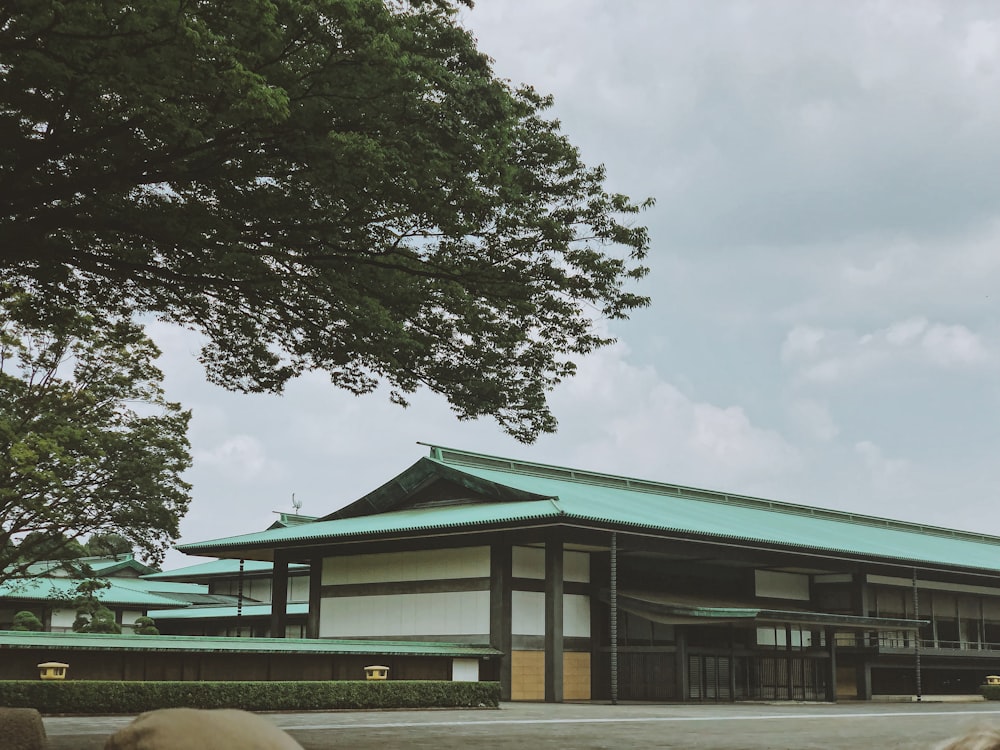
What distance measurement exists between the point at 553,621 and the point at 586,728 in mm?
13888

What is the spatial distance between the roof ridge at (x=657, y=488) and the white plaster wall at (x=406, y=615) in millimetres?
5111

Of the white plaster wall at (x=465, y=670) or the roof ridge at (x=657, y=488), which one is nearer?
the white plaster wall at (x=465, y=670)

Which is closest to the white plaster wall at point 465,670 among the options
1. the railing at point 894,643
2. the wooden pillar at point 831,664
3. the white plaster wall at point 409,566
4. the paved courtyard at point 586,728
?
the paved courtyard at point 586,728

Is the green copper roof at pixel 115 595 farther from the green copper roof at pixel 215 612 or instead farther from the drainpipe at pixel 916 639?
the drainpipe at pixel 916 639

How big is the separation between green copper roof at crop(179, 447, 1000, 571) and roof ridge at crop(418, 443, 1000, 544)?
5 cm

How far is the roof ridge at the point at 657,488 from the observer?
1686 inches

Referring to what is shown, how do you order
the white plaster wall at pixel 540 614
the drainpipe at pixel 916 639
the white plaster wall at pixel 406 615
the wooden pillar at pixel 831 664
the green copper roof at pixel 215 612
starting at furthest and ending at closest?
the green copper roof at pixel 215 612, the drainpipe at pixel 916 639, the wooden pillar at pixel 831 664, the white plaster wall at pixel 406 615, the white plaster wall at pixel 540 614

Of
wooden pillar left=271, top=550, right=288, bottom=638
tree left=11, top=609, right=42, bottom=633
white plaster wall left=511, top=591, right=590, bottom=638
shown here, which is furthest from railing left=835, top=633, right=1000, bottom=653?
tree left=11, top=609, right=42, bottom=633

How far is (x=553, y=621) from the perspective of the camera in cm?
3650

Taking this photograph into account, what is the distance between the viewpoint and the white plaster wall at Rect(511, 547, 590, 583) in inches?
1469

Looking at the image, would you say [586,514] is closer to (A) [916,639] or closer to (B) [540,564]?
(B) [540,564]

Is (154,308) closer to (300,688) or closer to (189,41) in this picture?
(189,41)

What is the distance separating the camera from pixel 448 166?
1537 cm

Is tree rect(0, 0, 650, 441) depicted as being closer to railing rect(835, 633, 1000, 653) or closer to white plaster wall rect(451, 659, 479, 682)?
white plaster wall rect(451, 659, 479, 682)
